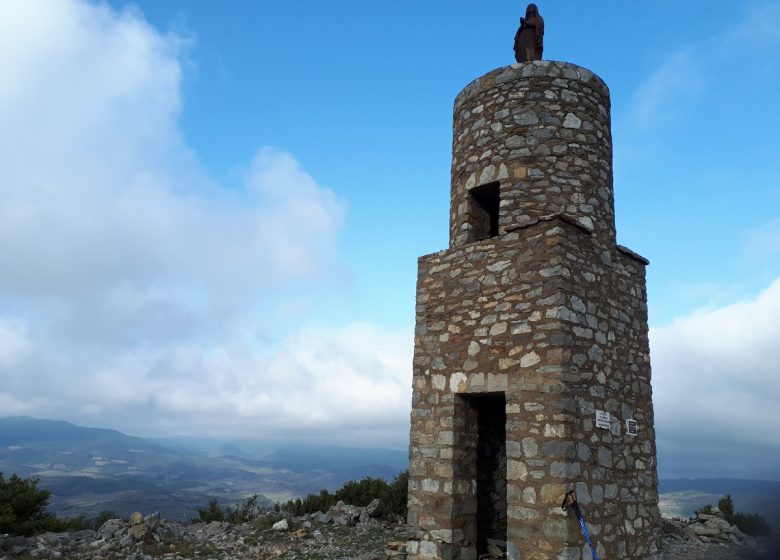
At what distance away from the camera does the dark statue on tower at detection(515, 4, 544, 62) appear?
993 centimetres

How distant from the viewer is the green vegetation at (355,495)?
14.7m

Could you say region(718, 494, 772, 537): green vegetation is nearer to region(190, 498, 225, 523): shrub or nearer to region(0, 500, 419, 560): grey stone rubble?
region(0, 500, 419, 560): grey stone rubble

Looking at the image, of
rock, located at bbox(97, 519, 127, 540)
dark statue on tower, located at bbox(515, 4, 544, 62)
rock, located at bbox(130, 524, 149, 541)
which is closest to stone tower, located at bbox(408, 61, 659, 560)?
dark statue on tower, located at bbox(515, 4, 544, 62)

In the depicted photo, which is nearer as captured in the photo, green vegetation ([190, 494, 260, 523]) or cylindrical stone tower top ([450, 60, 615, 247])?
Result: cylindrical stone tower top ([450, 60, 615, 247])

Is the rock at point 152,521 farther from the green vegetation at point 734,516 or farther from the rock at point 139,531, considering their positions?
the green vegetation at point 734,516

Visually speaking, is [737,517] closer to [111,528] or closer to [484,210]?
[484,210]

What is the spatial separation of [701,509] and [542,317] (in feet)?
33.6

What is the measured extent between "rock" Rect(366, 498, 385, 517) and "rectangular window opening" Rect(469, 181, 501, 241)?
757cm

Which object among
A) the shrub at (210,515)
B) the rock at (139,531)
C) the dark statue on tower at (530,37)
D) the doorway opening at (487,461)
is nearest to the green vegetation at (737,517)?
the doorway opening at (487,461)

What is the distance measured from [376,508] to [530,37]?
10670 millimetres

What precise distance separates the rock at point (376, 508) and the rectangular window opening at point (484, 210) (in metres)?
7.57

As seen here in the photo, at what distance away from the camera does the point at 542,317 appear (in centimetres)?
746

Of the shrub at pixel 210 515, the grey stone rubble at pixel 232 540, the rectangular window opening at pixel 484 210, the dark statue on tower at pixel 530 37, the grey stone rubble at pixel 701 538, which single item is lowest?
the shrub at pixel 210 515

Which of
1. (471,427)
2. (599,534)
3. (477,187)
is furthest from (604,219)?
(599,534)
